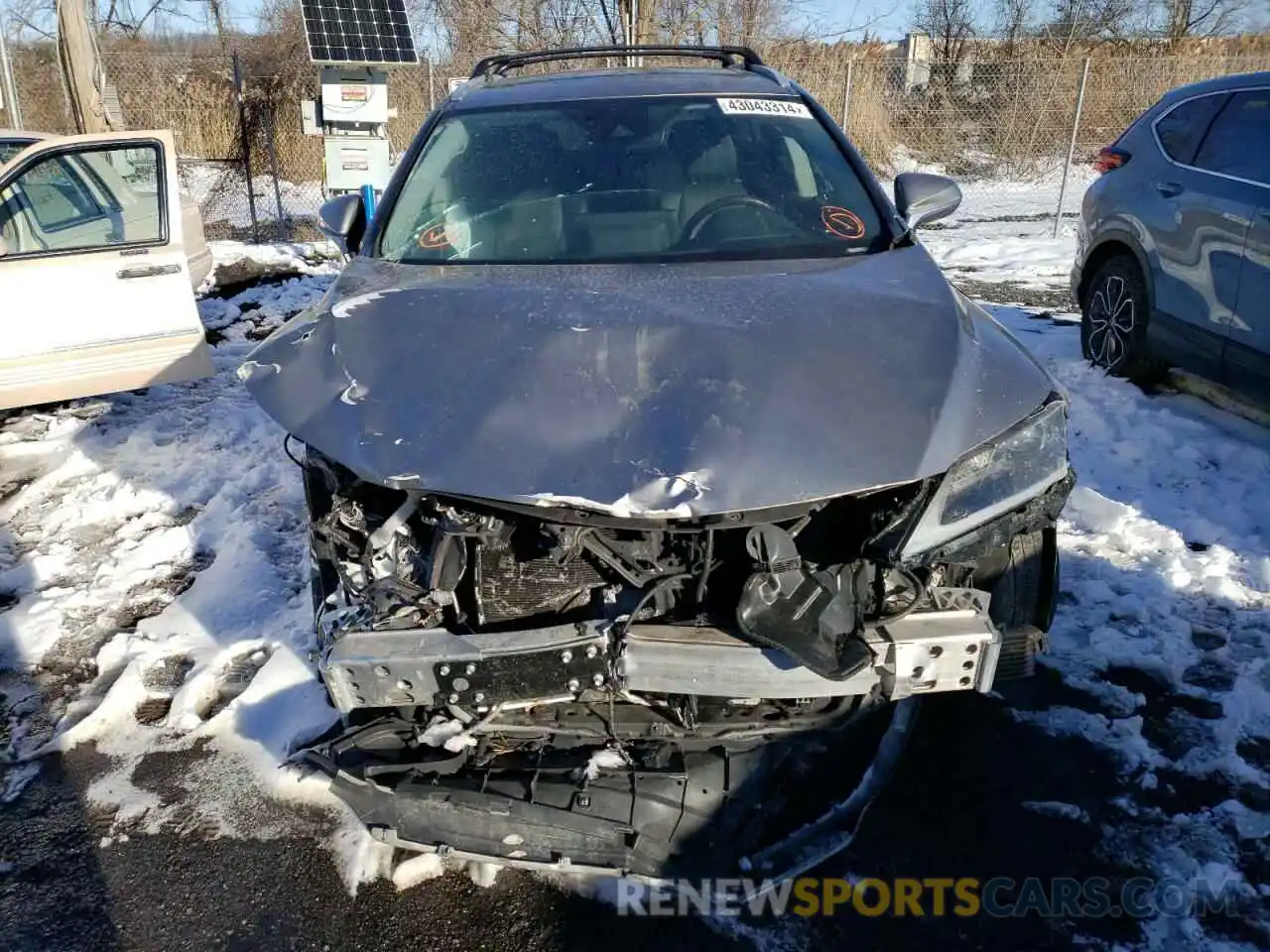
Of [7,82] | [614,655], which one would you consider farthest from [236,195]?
[614,655]

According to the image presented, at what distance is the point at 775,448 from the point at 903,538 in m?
0.37

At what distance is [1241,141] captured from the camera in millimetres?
5145

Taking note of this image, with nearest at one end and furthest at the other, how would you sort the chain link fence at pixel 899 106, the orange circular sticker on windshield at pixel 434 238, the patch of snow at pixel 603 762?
the patch of snow at pixel 603 762
the orange circular sticker on windshield at pixel 434 238
the chain link fence at pixel 899 106

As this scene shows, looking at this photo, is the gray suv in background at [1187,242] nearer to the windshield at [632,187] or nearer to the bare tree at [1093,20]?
the windshield at [632,187]

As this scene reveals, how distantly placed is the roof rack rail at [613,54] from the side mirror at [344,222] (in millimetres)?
1006

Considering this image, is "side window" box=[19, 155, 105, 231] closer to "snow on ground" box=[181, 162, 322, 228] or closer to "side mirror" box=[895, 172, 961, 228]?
"side mirror" box=[895, 172, 961, 228]

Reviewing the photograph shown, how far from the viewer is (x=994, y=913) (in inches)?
94.5

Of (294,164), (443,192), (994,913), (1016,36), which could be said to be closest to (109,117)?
(294,164)

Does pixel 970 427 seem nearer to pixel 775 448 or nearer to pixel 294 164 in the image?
pixel 775 448

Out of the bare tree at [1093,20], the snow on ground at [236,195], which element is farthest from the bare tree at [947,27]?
the snow on ground at [236,195]

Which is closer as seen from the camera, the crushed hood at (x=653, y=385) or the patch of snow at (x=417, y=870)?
the crushed hood at (x=653, y=385)

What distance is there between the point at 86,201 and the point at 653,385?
476 cm

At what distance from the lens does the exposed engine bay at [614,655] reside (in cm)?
218

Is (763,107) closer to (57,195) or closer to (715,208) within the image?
(715,208)
